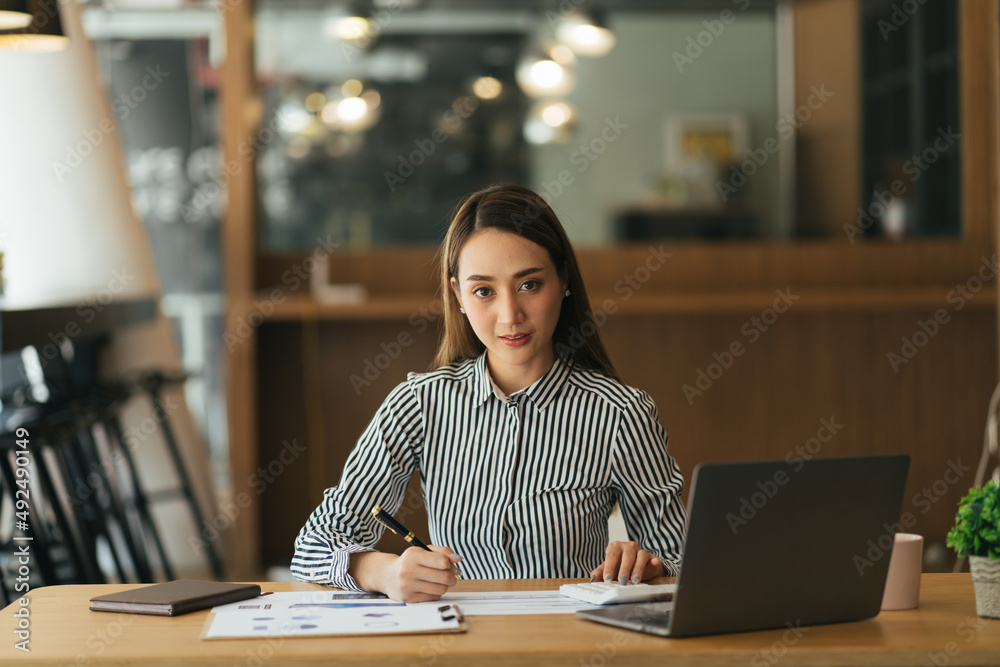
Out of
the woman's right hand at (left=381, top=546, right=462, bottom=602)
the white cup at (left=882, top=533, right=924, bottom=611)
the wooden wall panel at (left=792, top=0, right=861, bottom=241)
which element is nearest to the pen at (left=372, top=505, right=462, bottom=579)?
the woman's right hand at (left=381, top=546, right=462, bottom=602)

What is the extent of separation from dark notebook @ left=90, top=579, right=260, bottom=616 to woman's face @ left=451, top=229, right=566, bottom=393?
0.47m

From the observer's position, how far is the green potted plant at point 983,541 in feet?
4.02

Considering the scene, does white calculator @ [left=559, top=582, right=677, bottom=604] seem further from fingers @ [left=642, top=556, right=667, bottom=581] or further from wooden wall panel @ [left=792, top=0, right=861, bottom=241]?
wooden wall panel @ [left=792, top=0, right=861, bottom=241]

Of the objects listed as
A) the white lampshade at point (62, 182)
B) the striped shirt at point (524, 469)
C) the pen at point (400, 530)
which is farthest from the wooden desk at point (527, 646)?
the white lampshade at point (62, 182)

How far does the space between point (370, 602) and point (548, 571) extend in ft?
1.17

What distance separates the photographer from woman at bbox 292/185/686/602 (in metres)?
1.56

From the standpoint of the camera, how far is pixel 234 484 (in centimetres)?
405

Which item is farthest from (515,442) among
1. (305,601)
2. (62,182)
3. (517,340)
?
(62,182)

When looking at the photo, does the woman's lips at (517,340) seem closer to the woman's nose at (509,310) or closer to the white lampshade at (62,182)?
the woman's nose at (509,310)

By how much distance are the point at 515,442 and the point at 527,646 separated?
0.50m

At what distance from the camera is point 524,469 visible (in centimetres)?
160

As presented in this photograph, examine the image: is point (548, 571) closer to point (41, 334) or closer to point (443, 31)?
point (41, 334)

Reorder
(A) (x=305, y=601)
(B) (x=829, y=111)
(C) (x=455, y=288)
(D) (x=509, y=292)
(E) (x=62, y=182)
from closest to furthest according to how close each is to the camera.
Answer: (A) (x=305, y=601), (D) (x=509, y=292), (C) (x=455, y=288), (E) (x=62, y=182), (B) (x=829, y=111)

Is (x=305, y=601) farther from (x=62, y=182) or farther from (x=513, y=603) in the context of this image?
(x=62, y=182)
